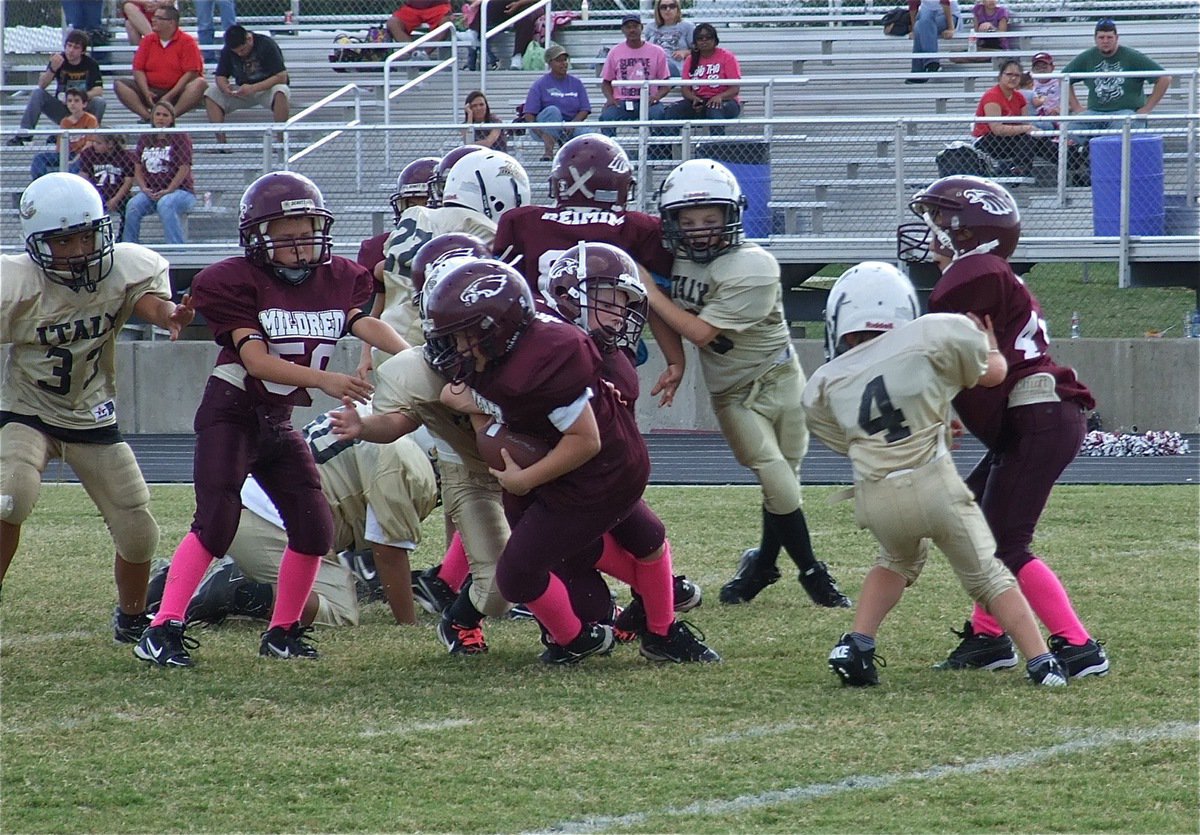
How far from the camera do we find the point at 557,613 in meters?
4.72

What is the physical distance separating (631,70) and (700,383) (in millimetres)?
3438

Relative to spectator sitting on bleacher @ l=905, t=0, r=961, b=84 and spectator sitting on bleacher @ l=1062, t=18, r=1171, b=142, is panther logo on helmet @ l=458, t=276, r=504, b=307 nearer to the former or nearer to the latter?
spectator sitting on bleacher @ l=1062, t=18, r=1171, b=142

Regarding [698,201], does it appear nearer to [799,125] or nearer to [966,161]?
[966,161]

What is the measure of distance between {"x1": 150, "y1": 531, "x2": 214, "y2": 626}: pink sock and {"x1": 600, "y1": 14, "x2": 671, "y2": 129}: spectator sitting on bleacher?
8928 mm

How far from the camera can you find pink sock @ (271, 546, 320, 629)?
198 inches

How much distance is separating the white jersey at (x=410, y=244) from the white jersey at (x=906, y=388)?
193 centimetres

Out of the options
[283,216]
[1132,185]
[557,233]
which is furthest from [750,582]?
[1132,185]

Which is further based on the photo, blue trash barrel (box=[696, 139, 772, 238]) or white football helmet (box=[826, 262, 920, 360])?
blue trash barrel (box=[696, 139, 772, 238])

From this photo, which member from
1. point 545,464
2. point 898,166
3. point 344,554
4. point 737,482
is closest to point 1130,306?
point 898,166

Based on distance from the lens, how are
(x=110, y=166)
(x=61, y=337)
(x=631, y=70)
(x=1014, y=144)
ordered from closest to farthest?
1. (x=61, y=337)
2. (x=1014, y=144)
3. (x=110, y=166)
4. (x=631, y=70)

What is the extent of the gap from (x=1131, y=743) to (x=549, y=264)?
2.50m

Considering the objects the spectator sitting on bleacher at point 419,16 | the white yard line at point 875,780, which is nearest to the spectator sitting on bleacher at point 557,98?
the spectator sitting on bleacher at point 419,16

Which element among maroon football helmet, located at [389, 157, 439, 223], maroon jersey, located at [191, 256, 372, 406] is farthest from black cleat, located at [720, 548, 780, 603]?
maroon football helmet, located at [389, 157, 439, 223]

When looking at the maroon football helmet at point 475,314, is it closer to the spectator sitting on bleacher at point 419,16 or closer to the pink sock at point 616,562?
the pink sock at point 616,562
